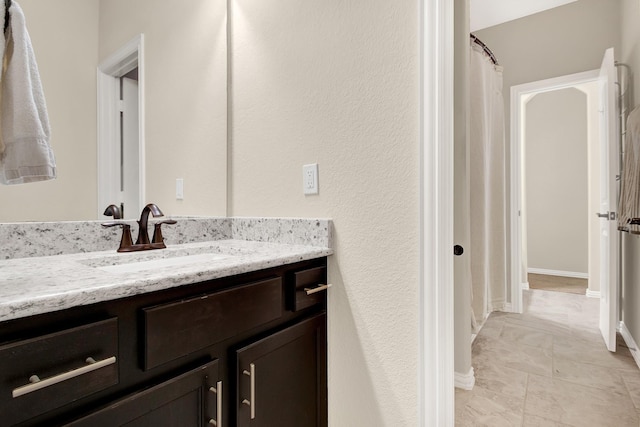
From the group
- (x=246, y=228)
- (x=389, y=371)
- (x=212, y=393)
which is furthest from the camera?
(x=246, y=228)

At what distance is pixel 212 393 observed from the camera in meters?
0.84

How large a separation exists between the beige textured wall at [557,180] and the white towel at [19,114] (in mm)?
5318

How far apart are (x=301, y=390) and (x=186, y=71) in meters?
1.46

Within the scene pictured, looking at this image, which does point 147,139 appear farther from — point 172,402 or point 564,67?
point 564,67

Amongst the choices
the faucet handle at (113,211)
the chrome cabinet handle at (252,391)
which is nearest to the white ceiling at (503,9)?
the faucet handle at (113,211)

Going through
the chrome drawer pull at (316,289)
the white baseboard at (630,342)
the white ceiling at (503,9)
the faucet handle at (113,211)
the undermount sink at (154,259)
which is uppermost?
the white ceiling at (503,9)

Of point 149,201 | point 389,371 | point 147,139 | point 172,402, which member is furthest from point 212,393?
point 147,139

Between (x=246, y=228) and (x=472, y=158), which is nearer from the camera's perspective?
(x=246, y=228)

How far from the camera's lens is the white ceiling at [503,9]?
119 inches

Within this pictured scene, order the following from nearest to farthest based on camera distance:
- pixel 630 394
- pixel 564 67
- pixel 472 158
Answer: pixel 630 394, pixel 472 158, pixel 564 67

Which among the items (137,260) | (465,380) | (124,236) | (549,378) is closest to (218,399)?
(137,260)

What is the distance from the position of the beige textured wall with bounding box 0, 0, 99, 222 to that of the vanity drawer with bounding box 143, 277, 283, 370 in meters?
0.64

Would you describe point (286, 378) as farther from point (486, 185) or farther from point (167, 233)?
point (486, 185)

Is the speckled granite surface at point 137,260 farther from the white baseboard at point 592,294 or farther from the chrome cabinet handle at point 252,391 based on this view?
the white baseboard at point 592,294
